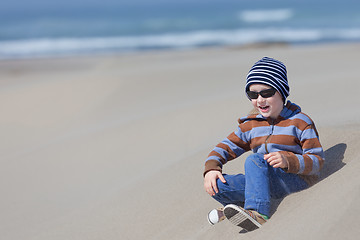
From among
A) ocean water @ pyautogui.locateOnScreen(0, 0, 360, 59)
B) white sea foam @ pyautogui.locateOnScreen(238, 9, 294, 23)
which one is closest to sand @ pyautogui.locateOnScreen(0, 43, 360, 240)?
ocean water @ pyautogui.locateOnScreen(0, 0, 360, 59)

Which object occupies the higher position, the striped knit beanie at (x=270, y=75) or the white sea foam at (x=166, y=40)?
the striped knit beanie at (x=270, y=75)

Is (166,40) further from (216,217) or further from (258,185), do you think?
(258,185)

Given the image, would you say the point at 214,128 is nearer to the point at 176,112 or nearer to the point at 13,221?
the point at 176,112

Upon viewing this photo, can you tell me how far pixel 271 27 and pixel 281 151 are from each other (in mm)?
22840

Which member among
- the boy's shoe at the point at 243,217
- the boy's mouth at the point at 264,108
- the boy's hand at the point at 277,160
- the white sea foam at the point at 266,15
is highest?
the boy's mouth at the point at 264,108

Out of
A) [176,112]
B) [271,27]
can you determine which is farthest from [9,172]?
[271,27]

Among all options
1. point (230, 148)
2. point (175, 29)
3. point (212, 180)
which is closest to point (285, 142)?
point (230, 148)

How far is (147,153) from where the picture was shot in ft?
16.6

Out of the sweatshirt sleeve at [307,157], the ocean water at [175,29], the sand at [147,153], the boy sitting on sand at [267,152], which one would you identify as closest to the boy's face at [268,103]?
the boy sitting on sand at [267,152]

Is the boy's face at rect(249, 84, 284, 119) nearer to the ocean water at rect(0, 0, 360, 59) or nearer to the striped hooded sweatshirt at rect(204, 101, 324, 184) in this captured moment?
the striped hooded sweatshirt at rect(204, 101, 324, 184)

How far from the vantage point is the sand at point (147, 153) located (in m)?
2.79

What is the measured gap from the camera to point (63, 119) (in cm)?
701

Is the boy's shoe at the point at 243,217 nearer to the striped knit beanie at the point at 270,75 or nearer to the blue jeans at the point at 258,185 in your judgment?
the blue jeans at the point at 258,185

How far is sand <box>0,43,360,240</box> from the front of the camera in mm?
2791
